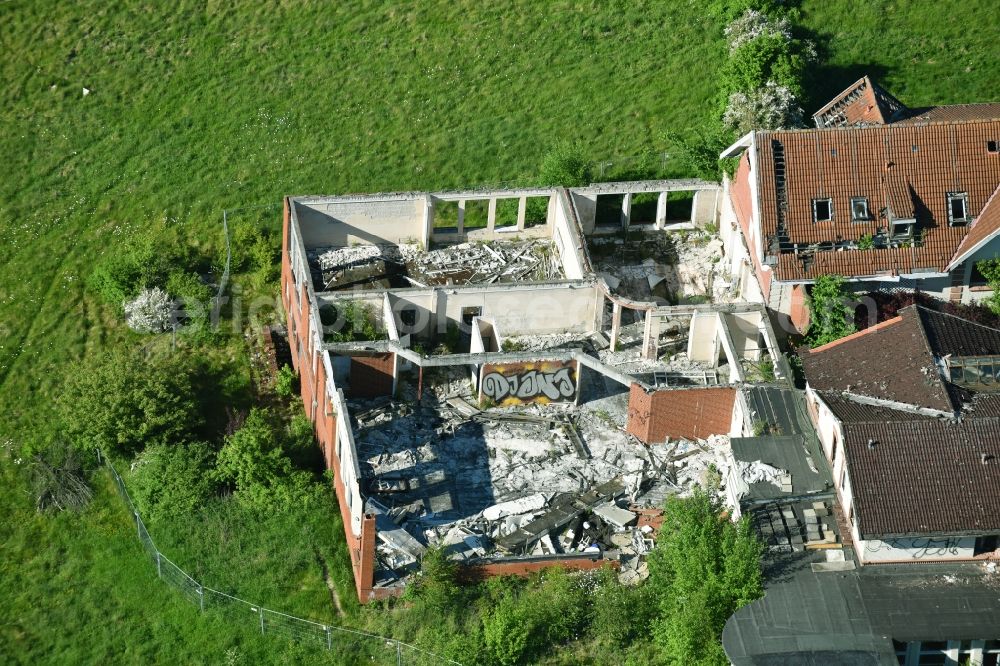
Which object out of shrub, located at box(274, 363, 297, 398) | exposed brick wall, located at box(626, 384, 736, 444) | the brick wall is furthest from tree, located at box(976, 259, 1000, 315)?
shrub, located at box(274, 363, 297, 398)

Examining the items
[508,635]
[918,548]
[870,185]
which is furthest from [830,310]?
[508,635]

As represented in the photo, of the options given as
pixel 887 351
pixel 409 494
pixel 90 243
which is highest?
pixel 90 243

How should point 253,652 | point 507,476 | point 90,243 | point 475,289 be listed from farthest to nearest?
point 90,243, point 475,289, point 507,476, point 253,652

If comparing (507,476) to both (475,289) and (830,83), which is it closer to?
(475,289)

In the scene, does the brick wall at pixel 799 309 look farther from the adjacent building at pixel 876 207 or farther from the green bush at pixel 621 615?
the green bush at pixel 621 615

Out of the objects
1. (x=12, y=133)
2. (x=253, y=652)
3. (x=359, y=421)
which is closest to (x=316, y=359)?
(x=359, y=421)
